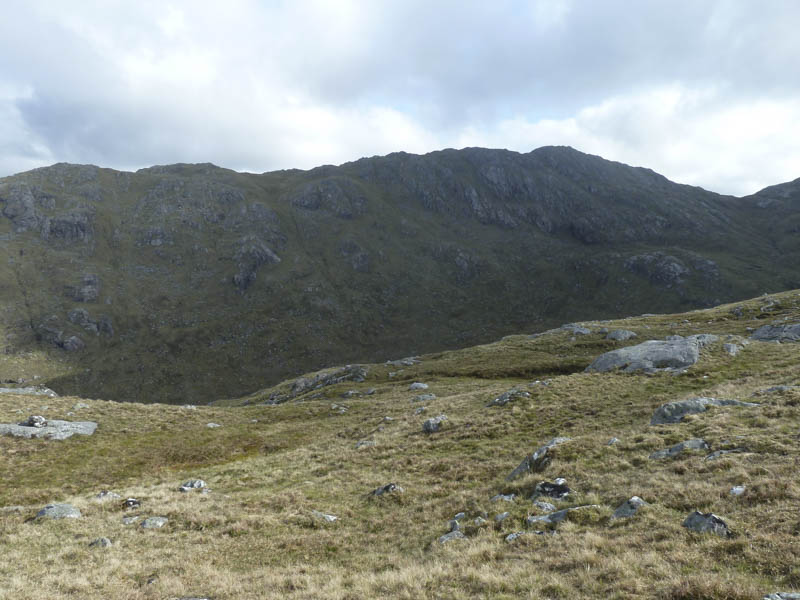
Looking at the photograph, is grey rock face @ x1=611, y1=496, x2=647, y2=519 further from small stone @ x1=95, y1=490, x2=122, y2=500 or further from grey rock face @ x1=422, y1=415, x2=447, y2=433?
small stone @ x1=95, y1=490, x2=122, y2=500

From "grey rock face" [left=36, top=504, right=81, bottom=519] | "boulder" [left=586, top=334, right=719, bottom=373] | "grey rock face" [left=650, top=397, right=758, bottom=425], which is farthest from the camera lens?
"boulder" [left=586, top=334, right=719, bottom=373]

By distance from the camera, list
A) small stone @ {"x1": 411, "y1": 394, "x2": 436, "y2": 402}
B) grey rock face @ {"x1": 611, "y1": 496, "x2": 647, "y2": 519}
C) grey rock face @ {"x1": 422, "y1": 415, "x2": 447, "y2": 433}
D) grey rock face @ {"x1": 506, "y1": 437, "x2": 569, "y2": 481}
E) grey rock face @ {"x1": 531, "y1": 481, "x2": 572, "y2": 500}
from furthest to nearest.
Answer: small stone @ {"x1": 411, "y1": 394, "x2": 436, "y2": 402}, grey rock face @ {"x1": 422, "y1": 415, "x2": 447, "y2": 433}, grey rock face @ {"x1": 506, "y1": 437, "x2": 569, "y2": 481}, grey rock face @ {"x1": 531, "y1": 481, "x2": 572, "y2": 500}, grey rock face @ {"x1": 611, "y1": 496, "x2": 647, "y2": 519}

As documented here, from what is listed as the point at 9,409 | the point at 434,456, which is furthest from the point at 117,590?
the point at 9,409

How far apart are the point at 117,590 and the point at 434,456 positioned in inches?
690

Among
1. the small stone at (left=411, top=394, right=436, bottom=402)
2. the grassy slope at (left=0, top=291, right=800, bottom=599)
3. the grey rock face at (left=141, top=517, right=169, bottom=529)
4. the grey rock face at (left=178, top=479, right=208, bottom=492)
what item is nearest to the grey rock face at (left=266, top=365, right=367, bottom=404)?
the small stone at (left=411, top=394, right=436, bottom=402)

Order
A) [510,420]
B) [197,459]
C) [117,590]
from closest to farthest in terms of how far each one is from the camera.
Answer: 1. [117,590]
2. [510,420]
3. [197,459]

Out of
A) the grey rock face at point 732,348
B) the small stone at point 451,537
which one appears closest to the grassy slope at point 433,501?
the small stone at point 451,537

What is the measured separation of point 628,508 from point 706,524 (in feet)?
8.22

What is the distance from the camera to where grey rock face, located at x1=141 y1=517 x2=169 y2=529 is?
61.7 ft

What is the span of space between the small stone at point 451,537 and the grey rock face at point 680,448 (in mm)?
10081

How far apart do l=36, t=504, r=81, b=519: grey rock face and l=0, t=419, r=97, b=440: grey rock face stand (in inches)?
787

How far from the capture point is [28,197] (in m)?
172

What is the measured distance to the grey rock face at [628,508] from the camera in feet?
43.6

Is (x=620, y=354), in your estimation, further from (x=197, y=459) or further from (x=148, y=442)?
(x=148, y=442)
